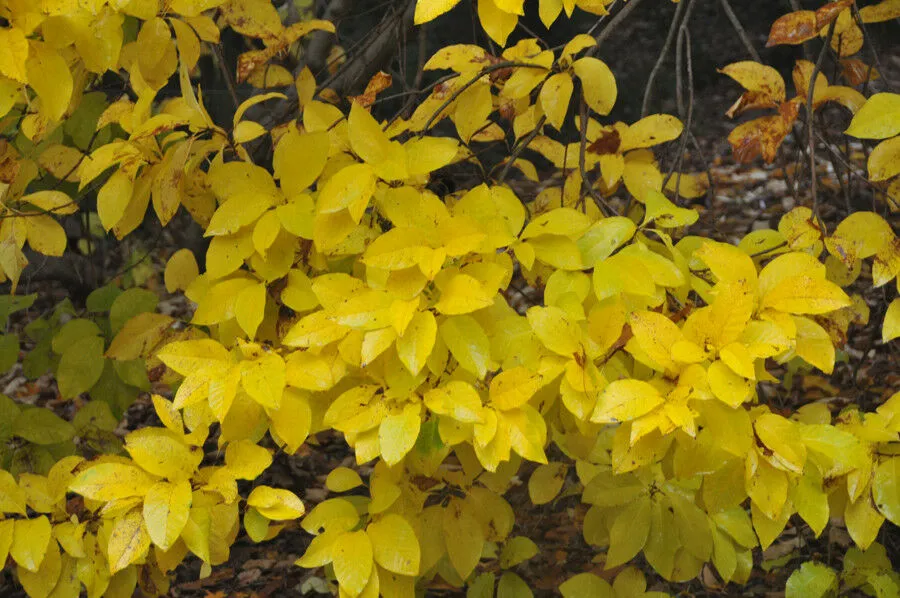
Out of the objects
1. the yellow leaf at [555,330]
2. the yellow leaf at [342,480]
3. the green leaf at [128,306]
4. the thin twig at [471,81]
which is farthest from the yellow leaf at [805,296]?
the green leaf at [128,306]

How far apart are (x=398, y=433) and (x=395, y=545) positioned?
0.30 m

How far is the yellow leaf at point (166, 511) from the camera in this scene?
116 centimetres

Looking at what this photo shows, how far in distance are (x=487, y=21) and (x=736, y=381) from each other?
455 mm

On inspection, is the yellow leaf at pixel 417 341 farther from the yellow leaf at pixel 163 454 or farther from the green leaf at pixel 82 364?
the green leaf at pixel 82 364

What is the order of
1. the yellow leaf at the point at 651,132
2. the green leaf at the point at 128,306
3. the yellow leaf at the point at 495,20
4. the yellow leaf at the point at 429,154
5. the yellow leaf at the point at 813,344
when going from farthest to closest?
1. the green leaf at the point at 128,306
2. the yellow leaf at the point at 651,132
3. the yellow leaf at the point at 429,154
4. the yellow leaf at the point at 813,344
5. the yellow leaf at the point at 495,20

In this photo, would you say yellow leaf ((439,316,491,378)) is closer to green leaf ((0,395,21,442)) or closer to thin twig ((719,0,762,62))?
thin twig ((719,0,762,62))

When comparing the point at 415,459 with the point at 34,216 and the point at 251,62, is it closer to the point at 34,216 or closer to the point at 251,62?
the point at 34,216

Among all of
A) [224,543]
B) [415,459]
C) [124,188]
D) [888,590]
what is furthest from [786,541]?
[124,188]

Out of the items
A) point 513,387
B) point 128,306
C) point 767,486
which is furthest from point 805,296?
point 128,306

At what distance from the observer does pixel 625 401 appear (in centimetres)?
105

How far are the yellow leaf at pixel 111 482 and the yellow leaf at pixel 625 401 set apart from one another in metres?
0.57

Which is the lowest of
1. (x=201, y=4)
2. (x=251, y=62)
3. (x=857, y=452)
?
(x=857, y=452)

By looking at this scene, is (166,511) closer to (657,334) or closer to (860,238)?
(657,334)

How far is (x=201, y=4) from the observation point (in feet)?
4.49
